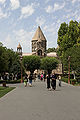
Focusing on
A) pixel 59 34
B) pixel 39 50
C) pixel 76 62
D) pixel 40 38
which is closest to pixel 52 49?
pixel 40 38

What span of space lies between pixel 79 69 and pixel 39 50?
212ft

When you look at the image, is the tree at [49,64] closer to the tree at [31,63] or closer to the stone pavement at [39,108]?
the tree at [31,63]

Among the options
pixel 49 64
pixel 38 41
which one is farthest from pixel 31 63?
pixel 38 41

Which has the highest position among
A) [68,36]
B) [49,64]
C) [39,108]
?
[68,36]

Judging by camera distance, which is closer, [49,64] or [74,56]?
[74,56]

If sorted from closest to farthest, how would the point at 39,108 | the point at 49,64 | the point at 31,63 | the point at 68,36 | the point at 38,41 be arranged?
1. the point at 39,108
2. the point at 68,36
3. the point at 31,63
4. the point at 49,64
5. the point at 38,41

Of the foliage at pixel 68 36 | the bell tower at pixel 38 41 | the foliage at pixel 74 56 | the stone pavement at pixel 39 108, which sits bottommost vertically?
the stone pavement at pixel 39 108

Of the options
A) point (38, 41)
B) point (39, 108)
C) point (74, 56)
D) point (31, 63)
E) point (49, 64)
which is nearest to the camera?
point (39, 108)

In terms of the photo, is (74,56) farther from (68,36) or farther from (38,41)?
(38,41)

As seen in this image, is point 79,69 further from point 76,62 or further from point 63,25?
point 63,25

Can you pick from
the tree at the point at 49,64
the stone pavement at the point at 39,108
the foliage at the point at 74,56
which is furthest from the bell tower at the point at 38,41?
the stone pavement at the point at 39,108

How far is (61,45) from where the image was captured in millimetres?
51969

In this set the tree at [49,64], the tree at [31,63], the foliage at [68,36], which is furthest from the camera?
the tree at [49,64]

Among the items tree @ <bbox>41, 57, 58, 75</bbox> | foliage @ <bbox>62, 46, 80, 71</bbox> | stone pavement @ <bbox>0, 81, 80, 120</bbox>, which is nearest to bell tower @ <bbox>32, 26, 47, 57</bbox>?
tree @ <bbox>41, 57, 58, 75</bbox>
